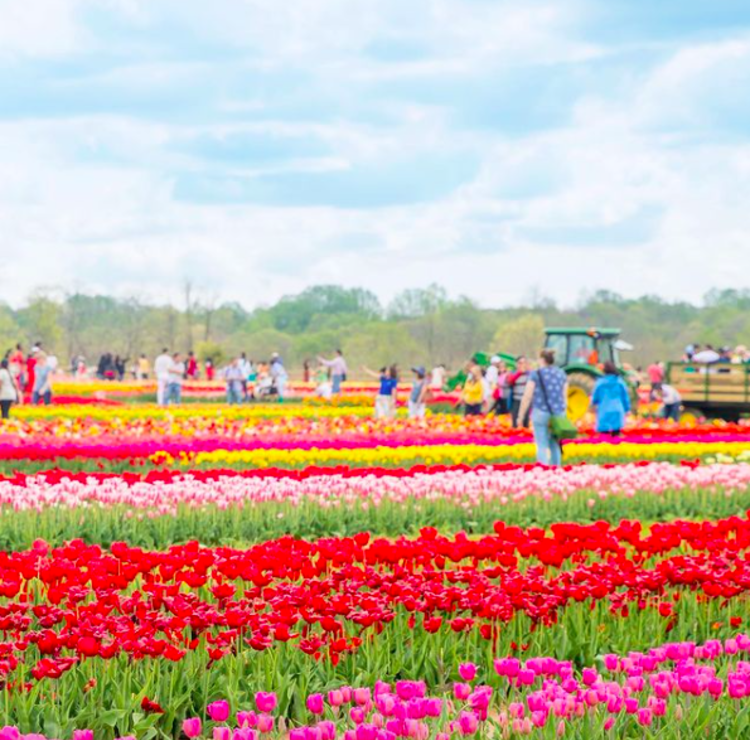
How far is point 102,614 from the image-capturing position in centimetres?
549

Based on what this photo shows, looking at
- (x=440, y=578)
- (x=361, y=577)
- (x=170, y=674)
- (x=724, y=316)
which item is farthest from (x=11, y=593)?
(x=724, y=316)

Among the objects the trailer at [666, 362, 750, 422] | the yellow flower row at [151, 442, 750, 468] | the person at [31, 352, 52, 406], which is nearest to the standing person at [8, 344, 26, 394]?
the person at [31, 352, 52, 406]

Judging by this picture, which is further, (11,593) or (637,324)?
(637,324)

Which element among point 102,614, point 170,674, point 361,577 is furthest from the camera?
point 361,577

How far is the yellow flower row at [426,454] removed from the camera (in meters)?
15.1

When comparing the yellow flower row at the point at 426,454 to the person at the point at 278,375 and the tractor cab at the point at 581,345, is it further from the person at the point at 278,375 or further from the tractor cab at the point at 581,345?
the person at the point at 278,375

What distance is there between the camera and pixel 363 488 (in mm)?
11273

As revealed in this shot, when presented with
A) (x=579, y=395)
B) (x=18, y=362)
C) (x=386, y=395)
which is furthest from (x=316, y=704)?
(x=18, y=362)

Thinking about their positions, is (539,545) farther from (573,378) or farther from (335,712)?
(573,378)

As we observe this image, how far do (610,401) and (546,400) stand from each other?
4031 mm

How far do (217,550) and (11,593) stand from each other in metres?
1.66

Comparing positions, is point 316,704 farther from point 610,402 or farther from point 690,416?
point 690,416

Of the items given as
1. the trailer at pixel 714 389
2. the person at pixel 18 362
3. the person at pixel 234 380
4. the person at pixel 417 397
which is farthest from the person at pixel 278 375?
the person at pixel 417 397

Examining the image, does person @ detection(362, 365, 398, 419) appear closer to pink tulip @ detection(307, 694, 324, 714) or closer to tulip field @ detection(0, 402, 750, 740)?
tulip field @ detection(0, 402, 750, 740)
